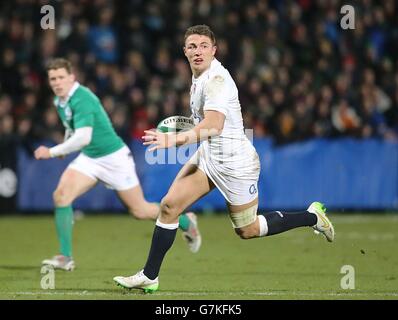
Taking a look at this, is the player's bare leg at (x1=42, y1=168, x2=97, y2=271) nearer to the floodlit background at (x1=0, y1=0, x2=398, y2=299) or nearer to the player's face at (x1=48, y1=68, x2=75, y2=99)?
the player's face at (x1=48, y1=68, x2=75, y2=99)

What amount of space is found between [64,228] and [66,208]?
0.22 m

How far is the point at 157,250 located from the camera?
8281 millimetres

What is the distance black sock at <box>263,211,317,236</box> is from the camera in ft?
28.6

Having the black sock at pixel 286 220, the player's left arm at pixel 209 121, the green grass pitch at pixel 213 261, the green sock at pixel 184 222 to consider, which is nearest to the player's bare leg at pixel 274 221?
the black sock at pixel 286 220

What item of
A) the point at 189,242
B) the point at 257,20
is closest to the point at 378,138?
the point at 257,20

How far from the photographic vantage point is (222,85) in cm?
805

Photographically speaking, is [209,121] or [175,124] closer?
[209,121]

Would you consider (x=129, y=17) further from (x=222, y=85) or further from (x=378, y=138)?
(x=222, y=85)

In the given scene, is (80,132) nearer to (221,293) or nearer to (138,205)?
(138,205)

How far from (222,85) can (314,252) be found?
4586 millimetres

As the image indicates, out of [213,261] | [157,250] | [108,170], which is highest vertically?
[108,170]

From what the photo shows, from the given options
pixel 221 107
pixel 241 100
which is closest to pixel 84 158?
pixel 221 107

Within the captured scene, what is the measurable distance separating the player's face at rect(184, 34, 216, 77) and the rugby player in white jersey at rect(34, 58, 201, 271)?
8.25ft

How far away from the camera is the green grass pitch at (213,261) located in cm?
847
